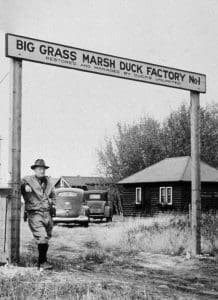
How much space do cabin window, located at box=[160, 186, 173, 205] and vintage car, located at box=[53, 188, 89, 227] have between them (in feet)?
33.8

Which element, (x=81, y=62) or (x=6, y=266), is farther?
(x=81, y=62)

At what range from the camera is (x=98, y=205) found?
31.7 metres

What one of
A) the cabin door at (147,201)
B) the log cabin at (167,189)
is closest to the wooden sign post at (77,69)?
the log cabin at (167,189)

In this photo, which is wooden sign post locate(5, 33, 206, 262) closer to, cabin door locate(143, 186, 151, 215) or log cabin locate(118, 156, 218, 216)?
log cabin locate(118, 156, 218, 216)

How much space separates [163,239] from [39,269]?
16.9ft

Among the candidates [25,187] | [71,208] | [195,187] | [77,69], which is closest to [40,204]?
[25,187]

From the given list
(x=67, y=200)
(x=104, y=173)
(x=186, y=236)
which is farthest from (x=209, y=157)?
(x=186, y=236)

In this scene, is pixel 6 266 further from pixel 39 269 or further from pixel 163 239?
pixel 163 239

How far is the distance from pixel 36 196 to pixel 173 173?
28.6 metres

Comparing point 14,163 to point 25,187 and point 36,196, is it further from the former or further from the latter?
point 36,196

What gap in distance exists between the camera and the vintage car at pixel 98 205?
30591 millimetres

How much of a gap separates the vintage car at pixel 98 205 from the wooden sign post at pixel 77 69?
19.7m

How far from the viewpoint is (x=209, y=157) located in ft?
175

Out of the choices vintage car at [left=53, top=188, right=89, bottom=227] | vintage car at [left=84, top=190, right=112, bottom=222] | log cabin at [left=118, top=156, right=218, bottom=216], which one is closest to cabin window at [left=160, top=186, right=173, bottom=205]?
log cabin at [left=118, top=156, right=218, bottom=216]
